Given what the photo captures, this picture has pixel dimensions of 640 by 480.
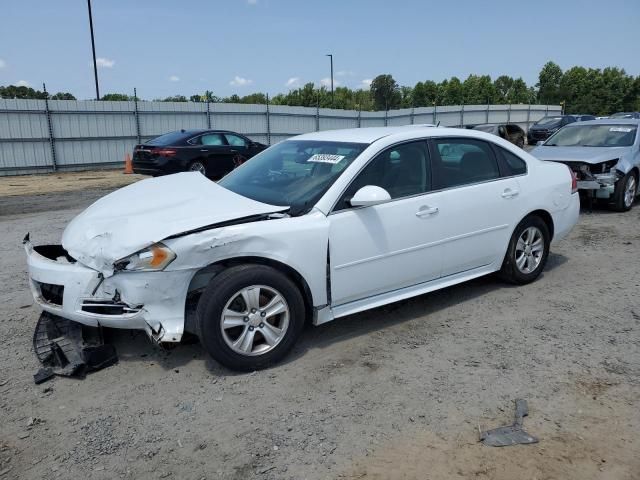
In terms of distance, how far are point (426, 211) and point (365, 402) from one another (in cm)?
169

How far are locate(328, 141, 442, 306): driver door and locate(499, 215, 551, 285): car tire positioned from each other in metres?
1.03

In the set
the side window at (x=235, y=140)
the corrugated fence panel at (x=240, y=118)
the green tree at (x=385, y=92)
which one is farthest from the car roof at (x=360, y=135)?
the green tree at (x=385, y=92)

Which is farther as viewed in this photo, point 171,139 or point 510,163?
point 171,139

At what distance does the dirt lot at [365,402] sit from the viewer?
8.37 ft

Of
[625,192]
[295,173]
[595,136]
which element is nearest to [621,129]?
[595,136]

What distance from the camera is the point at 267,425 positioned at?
9.45 ft

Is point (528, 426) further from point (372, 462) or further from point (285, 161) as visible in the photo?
point (285, 161)

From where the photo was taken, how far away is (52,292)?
3.54 metres

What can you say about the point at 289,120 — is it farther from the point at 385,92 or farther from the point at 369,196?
the point at 385,92

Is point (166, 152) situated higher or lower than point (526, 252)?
higher

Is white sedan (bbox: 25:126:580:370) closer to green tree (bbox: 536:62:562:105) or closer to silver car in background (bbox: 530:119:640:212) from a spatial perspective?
silver car in background (bbox: 530:119:640:212)

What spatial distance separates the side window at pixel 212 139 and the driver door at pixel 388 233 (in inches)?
417

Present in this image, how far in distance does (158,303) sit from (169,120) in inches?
752

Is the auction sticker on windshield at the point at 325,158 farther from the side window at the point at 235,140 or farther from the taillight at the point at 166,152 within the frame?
the side window at the point at 235,140
